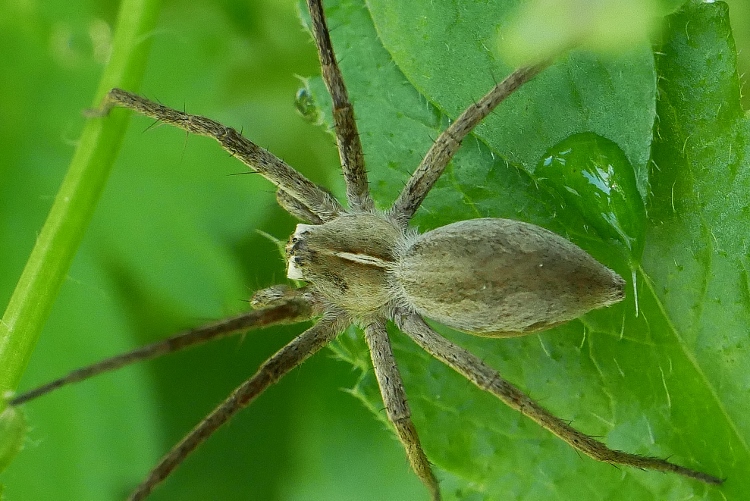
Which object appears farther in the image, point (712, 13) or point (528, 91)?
point (528, 91)

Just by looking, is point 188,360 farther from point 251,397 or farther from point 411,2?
point 411,2

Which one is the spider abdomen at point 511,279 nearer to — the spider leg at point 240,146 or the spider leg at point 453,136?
the spider leg at point 453,136

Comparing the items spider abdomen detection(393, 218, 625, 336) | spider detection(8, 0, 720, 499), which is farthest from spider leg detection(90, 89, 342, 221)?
spider abdomen detection(393, 218, 625, 336)

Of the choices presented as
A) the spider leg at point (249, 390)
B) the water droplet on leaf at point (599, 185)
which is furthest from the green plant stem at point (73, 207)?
the water droplet on leaf at point (599, 185)

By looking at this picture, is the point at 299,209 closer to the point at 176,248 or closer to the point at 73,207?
the point at 176,248

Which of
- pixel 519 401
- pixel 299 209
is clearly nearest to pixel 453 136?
pixel 299 209

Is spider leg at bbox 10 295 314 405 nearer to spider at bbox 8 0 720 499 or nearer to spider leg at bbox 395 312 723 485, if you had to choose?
spider at bbox 8 0 720 499

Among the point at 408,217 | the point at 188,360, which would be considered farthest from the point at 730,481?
the point at 188,360

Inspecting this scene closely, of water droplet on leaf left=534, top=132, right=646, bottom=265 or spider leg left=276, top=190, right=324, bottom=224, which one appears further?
spider leg left=276, top=190, right=324, bottom=224
